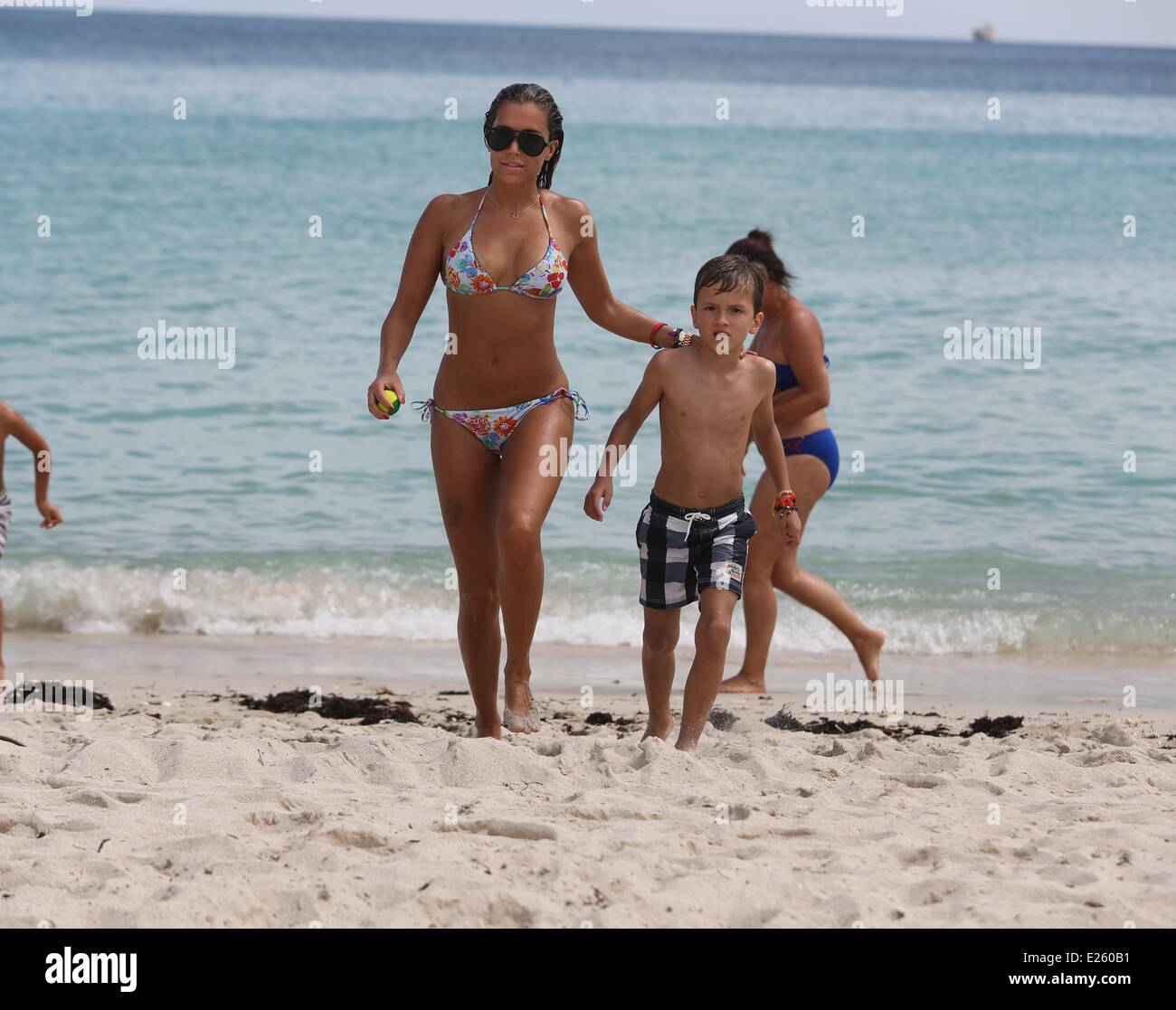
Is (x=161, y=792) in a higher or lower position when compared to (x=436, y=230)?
lower

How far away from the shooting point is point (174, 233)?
61.3 ft

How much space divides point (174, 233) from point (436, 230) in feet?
50.0

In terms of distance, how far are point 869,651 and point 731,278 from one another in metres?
2.39

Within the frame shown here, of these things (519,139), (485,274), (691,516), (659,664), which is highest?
(519,139)

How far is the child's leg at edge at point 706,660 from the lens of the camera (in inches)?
175

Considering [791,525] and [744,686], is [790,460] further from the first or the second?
[791,525]

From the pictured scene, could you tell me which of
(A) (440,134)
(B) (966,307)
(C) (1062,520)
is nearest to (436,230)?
(C) (1062,520)

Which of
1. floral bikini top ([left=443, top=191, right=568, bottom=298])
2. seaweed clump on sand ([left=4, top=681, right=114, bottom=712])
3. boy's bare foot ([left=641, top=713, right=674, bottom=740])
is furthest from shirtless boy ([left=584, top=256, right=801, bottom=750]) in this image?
seaweed clump on sand ([left=4, top=681, right=114, bottom=712])

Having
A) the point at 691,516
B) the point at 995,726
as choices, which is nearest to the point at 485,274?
Result: the point at 691,516

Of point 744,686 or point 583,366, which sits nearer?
point 744,686

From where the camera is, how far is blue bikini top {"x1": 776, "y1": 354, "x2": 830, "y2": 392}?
5949 millimetres

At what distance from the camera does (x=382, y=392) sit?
4.21 metres
